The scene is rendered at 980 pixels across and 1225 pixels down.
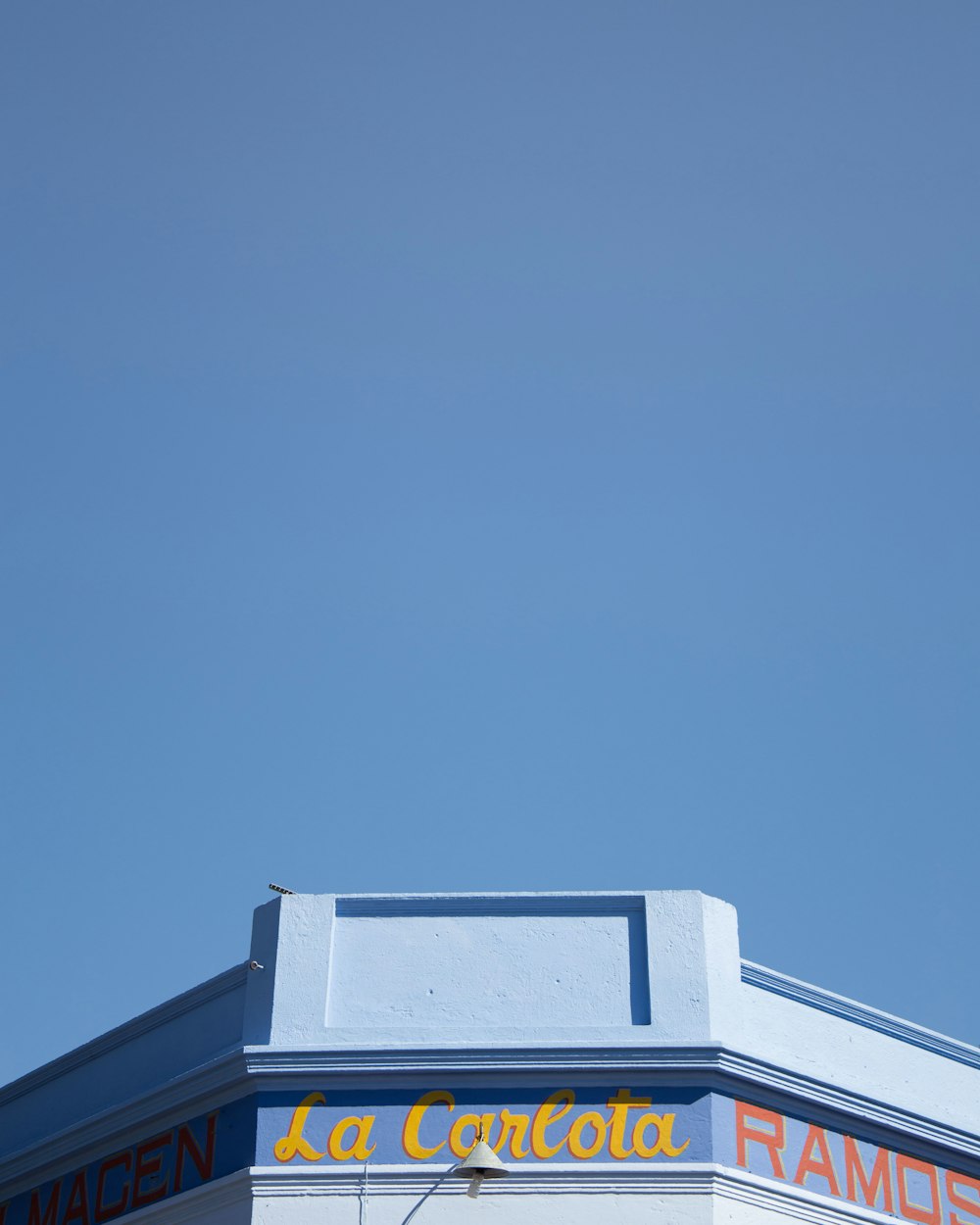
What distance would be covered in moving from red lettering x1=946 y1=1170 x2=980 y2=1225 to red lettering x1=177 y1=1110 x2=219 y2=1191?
6779 millimetres

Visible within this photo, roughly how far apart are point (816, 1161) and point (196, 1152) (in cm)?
541

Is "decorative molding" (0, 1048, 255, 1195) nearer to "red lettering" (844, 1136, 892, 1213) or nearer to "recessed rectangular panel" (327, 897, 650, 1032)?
Answer: "recessed rectangular panel" (327, 897, 650, 1032)

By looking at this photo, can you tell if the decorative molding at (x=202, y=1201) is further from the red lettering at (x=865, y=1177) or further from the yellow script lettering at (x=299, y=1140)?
the red lettering at (x=865, y=1177)

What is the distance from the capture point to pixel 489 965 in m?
15.0

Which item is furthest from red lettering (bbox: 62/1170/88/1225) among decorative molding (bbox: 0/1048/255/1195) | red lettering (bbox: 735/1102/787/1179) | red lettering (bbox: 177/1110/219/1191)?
red lettering (bbox: 735/1102/787/1179)

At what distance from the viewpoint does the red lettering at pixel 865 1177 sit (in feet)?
49.8

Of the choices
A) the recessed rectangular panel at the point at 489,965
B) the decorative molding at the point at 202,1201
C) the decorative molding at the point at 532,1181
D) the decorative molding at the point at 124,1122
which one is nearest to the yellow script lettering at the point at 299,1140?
the decorative molding at the point at 532,1181

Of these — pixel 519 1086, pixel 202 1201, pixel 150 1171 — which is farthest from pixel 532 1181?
pixel 150 1171

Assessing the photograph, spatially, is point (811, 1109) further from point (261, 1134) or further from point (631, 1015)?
point (261, 1134)

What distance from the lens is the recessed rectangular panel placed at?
14.8 metres

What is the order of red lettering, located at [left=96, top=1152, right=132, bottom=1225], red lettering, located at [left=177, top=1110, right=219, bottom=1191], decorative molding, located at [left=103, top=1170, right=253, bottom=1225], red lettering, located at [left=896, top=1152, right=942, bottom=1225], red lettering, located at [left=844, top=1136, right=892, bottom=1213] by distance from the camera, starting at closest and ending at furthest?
1. decorative molding, located at [left=103, top=1170, right=253, bottom=1225]
2. red lettering, located at [left=177, top=1110, right=219, bottom=1191]
3. red lettering, located at [left=844, top=1136, right=892, bottom=1213]
4. red lettering, located at [left=896, top=1152, right=942, bottom=1225]
5. red lettering, located at [left=96, top=1152, right=132, bottom=1225]

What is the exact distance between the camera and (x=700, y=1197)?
45.6 feet

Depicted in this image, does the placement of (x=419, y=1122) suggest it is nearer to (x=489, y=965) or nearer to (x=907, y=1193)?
(x=489, y=965)

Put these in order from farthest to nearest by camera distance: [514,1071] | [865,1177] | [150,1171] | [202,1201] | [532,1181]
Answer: [150,1171] < [865,1177] < [202,1201] < [514,1071] < [532,1181]
